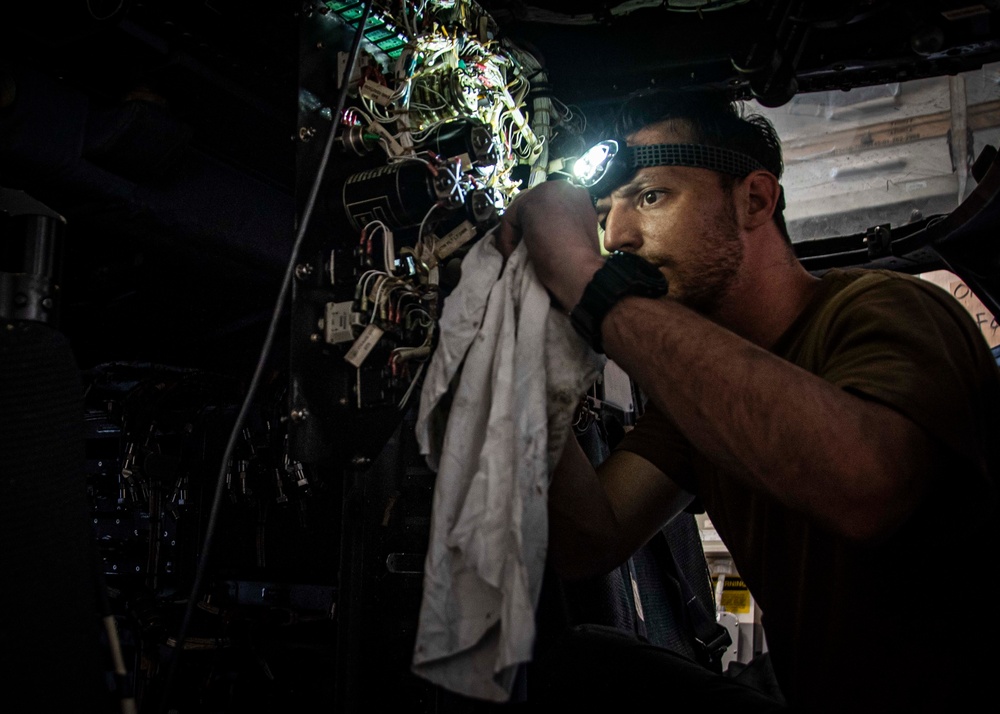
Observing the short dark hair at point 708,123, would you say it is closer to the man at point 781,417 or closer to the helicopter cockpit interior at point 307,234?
the man at point 781,417

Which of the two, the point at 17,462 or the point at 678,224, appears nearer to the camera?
the point at 17,462

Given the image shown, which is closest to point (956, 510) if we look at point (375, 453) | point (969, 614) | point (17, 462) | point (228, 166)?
point (969, 614)

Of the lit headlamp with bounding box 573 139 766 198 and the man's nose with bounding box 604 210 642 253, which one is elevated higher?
the lit headlamp with bounding box 573 139 766 198

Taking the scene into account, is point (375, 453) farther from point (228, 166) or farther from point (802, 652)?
point (228, 166)

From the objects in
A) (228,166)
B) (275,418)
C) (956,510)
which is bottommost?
(956,510)

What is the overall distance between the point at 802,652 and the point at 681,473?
1.42 feet

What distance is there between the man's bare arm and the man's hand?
332 millimetres

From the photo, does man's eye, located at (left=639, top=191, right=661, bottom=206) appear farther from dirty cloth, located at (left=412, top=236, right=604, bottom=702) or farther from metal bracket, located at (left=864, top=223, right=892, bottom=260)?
metal bracket, located at (left=864, top=223, right=892, bottom=260)

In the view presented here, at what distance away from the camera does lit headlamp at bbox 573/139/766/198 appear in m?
1.49

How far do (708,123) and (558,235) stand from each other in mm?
564

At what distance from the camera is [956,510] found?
40.4 inches

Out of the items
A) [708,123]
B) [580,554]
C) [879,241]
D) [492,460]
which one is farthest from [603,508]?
[879,241]

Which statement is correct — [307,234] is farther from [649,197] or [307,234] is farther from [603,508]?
[603,508]

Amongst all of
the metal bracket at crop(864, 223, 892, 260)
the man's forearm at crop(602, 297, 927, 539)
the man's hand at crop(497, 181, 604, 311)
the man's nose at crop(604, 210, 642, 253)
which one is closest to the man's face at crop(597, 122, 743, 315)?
the man's nose at crop(604, 210, 642, 253)
